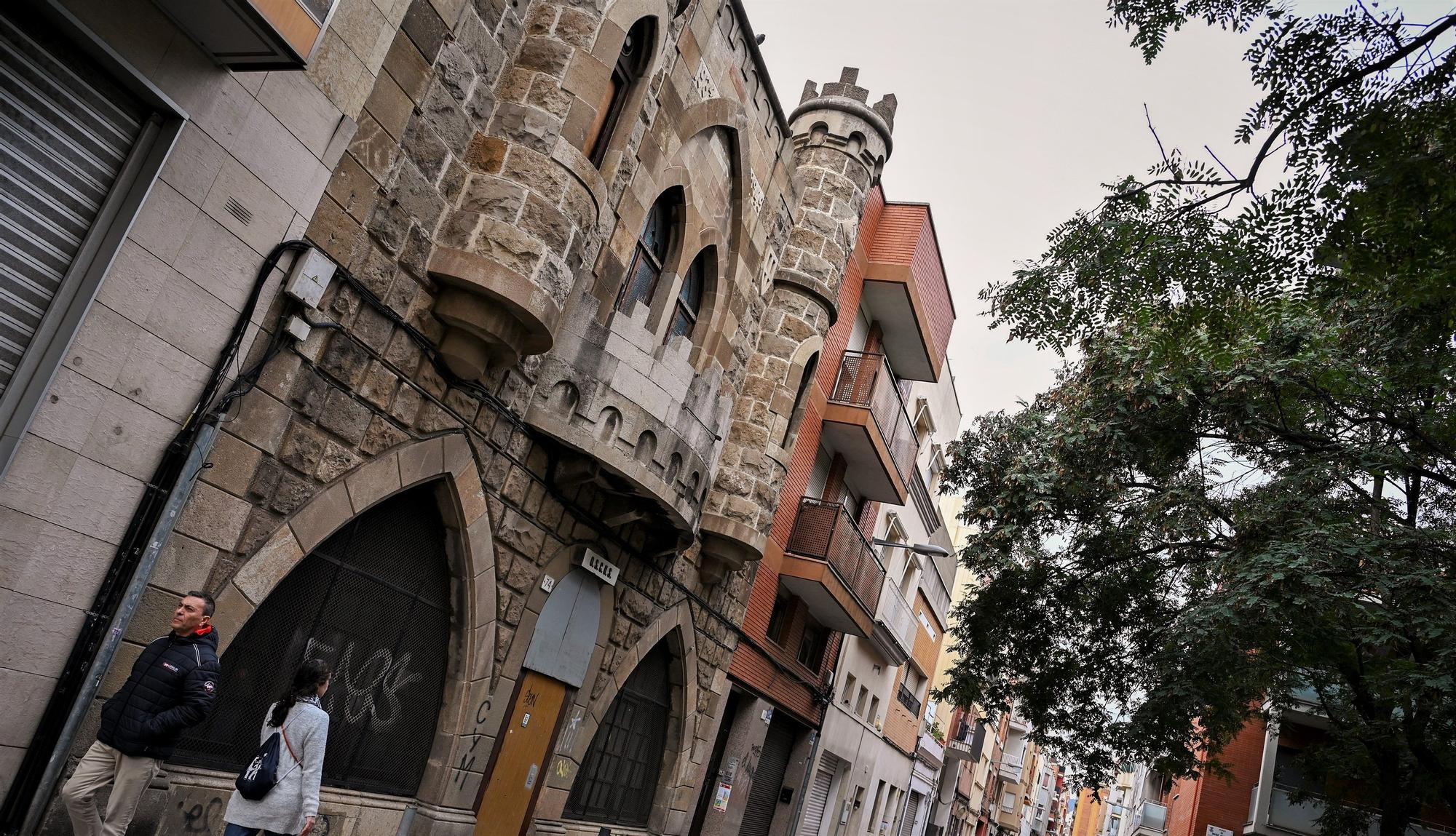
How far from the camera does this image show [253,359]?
5.48m

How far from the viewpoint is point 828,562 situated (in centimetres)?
1570

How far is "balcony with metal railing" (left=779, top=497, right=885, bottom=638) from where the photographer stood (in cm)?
1567

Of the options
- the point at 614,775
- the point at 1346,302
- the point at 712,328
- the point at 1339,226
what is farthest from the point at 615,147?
the point at 1346,302

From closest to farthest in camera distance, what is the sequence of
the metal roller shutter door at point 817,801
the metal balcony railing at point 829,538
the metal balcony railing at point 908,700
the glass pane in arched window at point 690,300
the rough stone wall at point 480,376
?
the rough stone wall at point 480,376
the glass pane in arched window at point 690,300
the metal balcony railing at point 829,538
the metal roller shutter door at point 817,801
the metal balcony railing at point 908,700

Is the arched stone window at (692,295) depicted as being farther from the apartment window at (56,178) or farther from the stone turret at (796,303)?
the apartment window at (56,178)


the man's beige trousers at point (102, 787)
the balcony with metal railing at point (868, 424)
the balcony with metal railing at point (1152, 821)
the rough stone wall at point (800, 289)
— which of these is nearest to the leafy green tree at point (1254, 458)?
the balcony with metal railing at point (868, 424)

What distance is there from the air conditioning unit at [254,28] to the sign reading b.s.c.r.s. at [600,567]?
5.42 m

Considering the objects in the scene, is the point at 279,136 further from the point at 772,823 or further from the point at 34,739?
the point at 772,823

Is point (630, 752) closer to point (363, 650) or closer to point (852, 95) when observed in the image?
point (363, 650)

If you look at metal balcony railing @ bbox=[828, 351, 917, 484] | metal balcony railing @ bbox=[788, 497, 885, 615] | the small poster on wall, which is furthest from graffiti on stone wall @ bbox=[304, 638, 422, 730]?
metal balcony railing @ bbox=[828, 351, 917, 484]

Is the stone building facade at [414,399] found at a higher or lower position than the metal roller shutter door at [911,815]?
higher

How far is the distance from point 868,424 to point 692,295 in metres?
6.61

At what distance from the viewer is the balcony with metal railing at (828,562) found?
1567cm

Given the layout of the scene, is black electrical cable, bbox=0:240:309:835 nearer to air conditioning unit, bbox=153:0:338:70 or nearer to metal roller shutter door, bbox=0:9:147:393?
metal roller shutter door, bbox=0:9:147:393
